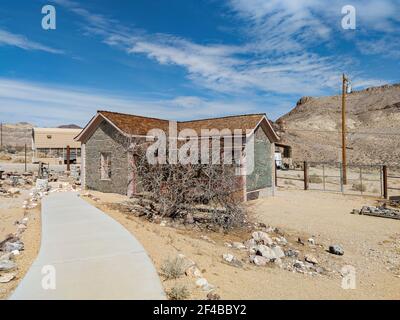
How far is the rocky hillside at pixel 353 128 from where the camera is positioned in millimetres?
49812

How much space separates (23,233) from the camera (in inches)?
345

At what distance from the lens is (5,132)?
111 metres

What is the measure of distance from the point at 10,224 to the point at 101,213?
105 inches

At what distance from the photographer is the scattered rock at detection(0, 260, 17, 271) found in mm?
5923

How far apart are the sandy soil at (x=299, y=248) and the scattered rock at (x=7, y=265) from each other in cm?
246

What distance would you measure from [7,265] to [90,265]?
1602mm

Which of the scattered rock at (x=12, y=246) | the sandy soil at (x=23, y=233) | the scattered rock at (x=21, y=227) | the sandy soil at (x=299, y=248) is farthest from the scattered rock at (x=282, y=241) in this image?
the scattered rock at (x=21, y=227)

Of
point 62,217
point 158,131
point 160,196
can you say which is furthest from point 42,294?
point 158,131

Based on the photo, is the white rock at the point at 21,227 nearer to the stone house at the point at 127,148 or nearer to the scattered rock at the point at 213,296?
the stone house at the point at 127,148

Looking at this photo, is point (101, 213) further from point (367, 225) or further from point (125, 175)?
point (367, 225)

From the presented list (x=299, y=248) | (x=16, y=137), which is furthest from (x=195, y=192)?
(x=16, y=137)

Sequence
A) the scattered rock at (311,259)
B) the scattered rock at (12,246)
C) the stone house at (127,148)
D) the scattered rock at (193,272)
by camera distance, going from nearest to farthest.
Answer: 1. the scattered rock at (193,272)
2. the scattered rock at (12,246)
3. the scattered rock at (311,259)
4. the stone house at (127,148)

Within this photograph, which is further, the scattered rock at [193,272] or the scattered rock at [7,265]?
the scattered rock at [7,265]
